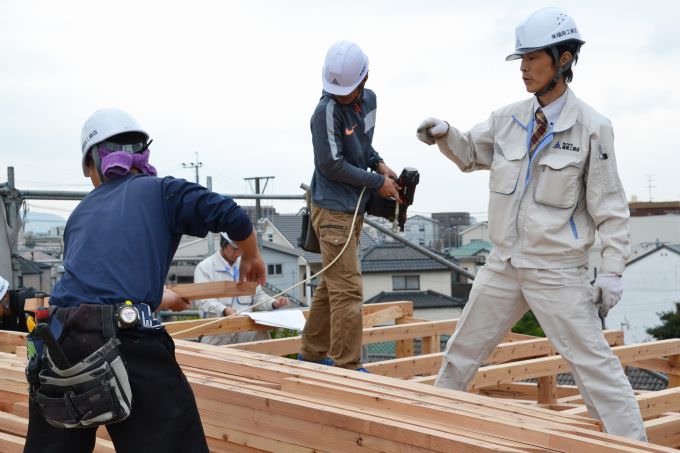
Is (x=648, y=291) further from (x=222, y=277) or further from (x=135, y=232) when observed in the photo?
(x=135, y=232)

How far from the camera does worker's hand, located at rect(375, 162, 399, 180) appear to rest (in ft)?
16.3

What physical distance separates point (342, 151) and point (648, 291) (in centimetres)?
4286

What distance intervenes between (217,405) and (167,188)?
1.13 metres

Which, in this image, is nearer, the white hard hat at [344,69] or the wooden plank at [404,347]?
the white hard hat at [344,69]

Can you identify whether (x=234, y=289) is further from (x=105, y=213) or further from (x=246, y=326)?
(x=246, y=326)

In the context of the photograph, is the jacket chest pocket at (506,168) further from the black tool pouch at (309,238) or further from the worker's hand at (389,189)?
the black tool pouch at (309,238)

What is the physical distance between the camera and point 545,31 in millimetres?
3926

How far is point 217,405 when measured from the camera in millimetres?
3521

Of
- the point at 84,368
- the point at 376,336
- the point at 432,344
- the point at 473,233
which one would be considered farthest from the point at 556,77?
the point at 473,233

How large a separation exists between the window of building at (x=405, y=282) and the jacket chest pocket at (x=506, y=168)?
119 feet

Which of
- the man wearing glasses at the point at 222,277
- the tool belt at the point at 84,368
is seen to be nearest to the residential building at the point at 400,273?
the man wearing glasses at the point at 222,277

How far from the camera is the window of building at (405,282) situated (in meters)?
40.5

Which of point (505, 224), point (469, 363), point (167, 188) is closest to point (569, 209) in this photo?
point (505, 224)

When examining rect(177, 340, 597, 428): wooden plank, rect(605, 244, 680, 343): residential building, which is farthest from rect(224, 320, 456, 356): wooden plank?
rect(605, 244, 680, 343): residential building
